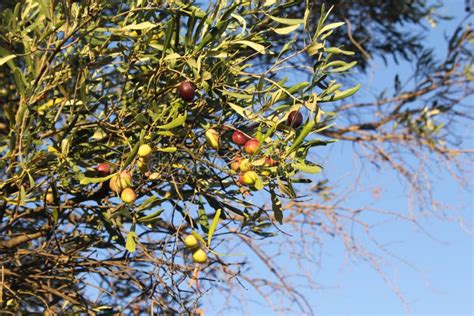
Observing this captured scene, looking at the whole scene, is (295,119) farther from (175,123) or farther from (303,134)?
(175,123)

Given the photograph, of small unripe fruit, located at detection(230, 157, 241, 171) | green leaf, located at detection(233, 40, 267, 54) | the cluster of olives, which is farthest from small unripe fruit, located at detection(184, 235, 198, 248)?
green leaf, located at detection(233, 40, 267, 54)

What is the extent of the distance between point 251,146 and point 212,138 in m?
0.17

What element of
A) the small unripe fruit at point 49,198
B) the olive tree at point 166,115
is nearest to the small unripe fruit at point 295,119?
the olive tree at point 166,115

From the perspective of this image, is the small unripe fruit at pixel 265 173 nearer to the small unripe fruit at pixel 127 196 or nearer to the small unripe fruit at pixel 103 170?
the small unripe fruit at pixel 127 196

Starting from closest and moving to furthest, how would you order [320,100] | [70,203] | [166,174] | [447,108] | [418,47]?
[320,100], [166,174], [70,203], [447,108], [418,47]

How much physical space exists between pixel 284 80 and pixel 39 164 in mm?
713

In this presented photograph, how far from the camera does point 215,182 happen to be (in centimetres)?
230

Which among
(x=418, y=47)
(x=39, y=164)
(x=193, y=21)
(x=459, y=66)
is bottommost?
(x=39, y=164)

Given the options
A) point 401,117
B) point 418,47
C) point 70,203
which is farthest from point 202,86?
point 418,47

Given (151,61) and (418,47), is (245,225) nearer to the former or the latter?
(151,61)

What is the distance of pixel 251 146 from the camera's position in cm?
201

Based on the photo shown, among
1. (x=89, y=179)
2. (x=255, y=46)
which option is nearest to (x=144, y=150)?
(x=89, y=179)

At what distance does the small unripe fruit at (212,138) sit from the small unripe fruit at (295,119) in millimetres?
217

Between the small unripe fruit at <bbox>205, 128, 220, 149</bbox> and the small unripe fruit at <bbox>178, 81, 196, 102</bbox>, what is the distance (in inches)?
4.6
